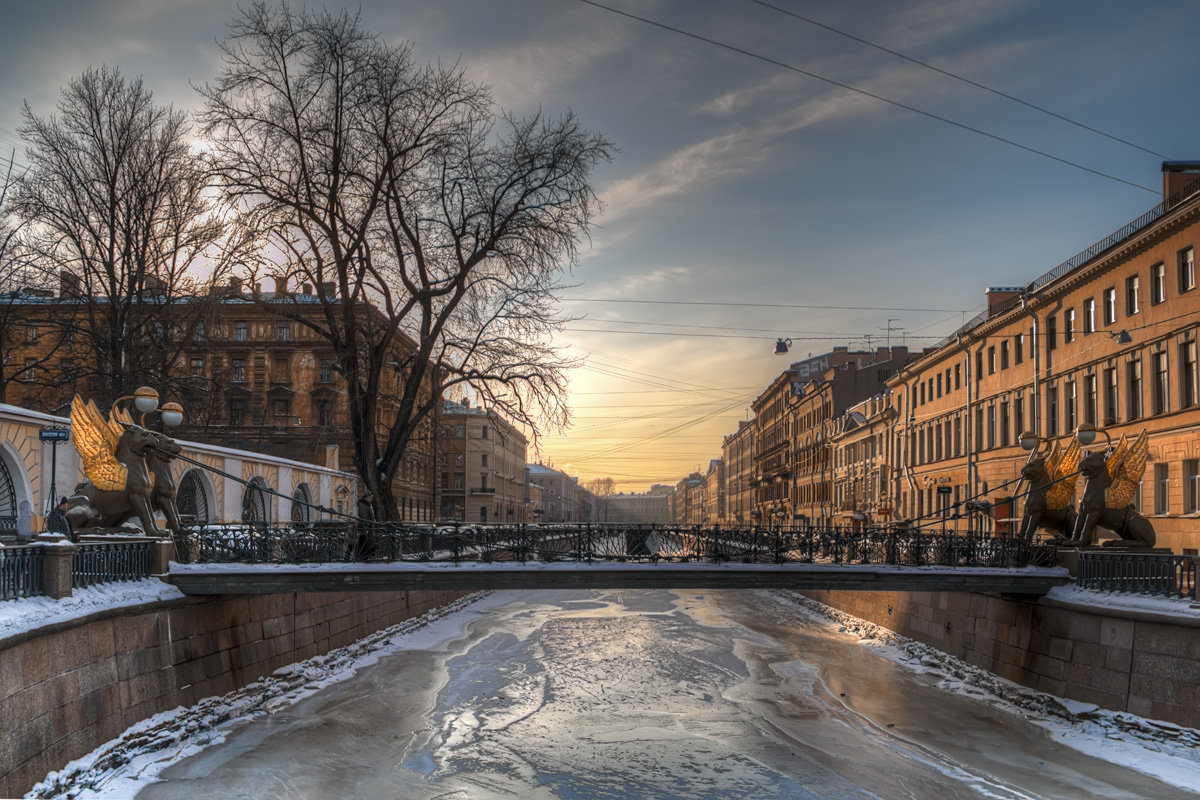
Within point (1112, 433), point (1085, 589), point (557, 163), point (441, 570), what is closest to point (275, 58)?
point (557, 163)

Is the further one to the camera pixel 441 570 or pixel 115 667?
pixel 441 570

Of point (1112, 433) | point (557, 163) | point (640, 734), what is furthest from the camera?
point (1112, 433)

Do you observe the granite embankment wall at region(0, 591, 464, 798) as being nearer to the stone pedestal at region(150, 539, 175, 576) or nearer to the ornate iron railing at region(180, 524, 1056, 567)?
the stone pedestal at region(150, 539, 175, 576)

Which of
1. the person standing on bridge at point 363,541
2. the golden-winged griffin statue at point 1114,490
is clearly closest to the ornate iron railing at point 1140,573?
the golden-winged griffin statue at point 1114,490

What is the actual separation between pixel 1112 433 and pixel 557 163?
20.5 meters

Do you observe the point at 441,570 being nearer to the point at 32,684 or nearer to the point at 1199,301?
the point at 32,684

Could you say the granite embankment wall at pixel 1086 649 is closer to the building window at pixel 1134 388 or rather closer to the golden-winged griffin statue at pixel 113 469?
the building window at pixel 1134 388

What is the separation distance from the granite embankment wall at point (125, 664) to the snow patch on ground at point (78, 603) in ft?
0.44

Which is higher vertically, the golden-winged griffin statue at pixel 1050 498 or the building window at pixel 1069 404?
the building window at pixel 1069 404

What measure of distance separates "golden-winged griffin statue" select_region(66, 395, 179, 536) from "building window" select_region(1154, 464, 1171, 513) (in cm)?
2717

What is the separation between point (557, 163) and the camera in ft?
97.8

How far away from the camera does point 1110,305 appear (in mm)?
34188

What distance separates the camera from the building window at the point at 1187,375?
2867cm

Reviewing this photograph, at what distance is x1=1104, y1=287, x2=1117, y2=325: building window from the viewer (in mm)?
33719
